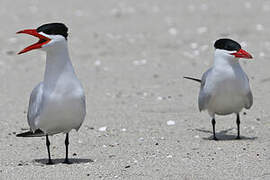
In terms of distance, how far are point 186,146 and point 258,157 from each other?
823mm

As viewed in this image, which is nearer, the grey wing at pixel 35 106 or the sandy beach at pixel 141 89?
the grey wing at pixel 35 106

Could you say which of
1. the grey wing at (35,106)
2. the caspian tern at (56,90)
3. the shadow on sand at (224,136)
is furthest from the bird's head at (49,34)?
the shadow on sand at (224,136)

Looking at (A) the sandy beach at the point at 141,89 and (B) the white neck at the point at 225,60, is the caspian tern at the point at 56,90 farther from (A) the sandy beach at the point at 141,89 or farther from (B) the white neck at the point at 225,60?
(B) the white neck at the point at 225,60

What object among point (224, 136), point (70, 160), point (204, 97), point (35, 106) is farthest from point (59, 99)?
point (224, 136)

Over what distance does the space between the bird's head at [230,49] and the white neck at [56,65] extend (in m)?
1.72

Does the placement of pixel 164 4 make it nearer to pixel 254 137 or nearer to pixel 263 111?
pixel 263 111

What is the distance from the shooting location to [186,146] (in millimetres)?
5891

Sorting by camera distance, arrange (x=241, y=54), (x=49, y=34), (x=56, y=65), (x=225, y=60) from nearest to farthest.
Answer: (x=49, y=34) → (x=56, y=65) → (x=241, y=54) → (x=225, y=60)

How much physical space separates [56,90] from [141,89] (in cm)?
386

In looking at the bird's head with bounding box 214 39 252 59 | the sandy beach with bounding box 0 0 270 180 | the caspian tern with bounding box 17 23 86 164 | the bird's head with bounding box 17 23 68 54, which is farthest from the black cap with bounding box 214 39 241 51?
the bird's head with bounding box 17 23 68 54

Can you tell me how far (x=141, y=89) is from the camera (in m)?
8.73

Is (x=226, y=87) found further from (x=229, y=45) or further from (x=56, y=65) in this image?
(x=56, y=65)

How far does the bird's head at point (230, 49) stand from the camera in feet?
19.4

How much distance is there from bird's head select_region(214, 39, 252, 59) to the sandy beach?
857 millimetres
